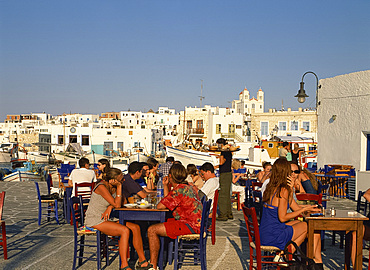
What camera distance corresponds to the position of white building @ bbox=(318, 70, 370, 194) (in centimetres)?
1382

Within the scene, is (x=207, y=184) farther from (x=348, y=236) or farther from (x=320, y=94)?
(x=320, y=94)

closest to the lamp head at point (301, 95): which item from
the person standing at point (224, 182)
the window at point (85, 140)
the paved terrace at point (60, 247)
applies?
the paved terrace at point (60, 247)

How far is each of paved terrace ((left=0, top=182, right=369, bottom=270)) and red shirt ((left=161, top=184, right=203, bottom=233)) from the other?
0.89 meters

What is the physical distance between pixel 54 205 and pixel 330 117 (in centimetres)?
1101

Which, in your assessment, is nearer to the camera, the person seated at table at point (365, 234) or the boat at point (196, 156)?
the person seated at table at point (365, 234)

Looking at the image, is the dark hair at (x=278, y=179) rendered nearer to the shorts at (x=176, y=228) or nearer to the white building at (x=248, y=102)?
the shorts at (x=176, y=228)

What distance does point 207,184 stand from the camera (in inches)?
294

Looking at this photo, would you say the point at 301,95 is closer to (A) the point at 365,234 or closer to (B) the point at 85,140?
(A) the point at 365,234

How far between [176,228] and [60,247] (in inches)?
103

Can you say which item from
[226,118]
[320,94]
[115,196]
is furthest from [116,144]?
[115,196]

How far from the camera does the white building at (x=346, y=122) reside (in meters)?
13.8

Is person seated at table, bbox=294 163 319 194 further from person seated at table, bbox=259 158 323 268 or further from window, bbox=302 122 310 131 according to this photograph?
window, bbox=302 122 310 131

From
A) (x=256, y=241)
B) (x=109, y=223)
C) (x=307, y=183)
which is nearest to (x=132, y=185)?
(x=109, y=223)

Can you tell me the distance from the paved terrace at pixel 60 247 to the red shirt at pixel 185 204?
0.89 meters
